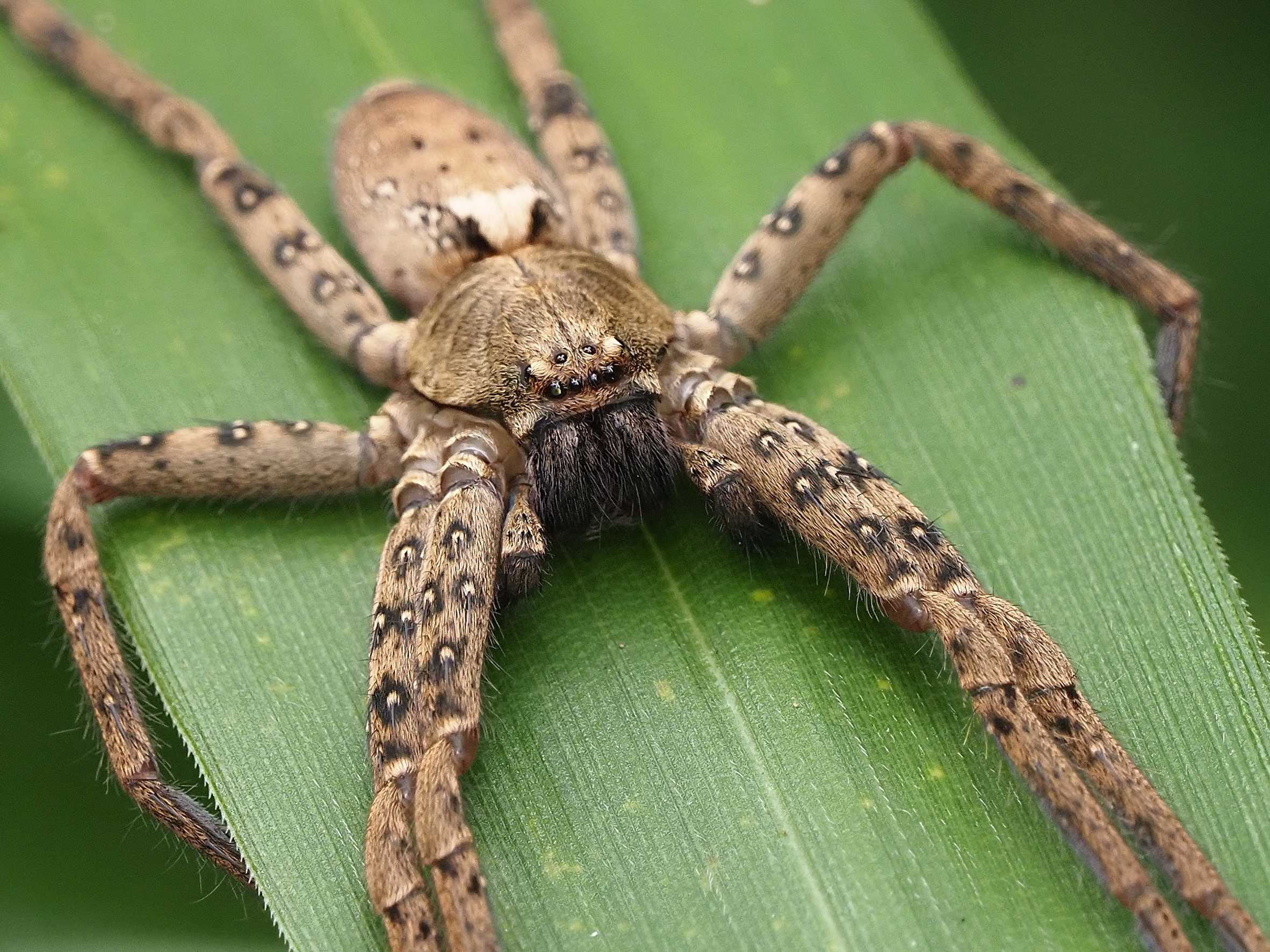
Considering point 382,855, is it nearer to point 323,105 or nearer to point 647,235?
point 647,235

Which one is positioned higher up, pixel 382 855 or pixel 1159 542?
pixel 1159 542

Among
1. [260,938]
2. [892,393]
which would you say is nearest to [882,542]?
[892,393]

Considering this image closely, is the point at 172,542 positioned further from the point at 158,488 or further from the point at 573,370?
the point at 573,370

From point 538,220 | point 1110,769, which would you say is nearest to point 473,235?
point 538,220

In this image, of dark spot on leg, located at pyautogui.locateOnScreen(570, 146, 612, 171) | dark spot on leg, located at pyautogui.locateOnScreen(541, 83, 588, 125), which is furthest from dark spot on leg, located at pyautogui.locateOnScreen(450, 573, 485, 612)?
dark spot on leg, located at pyautogui.locateOnScreen(541, 83, 588, 125)

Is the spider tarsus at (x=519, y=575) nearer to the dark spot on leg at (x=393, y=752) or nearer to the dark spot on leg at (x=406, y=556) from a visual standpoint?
the dark spot on leg at (x=406, y=556)

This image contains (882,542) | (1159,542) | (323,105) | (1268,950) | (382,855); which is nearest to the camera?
(1268,950)

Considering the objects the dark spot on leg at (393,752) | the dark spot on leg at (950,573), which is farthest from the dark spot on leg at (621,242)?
the dark spot on leg at (393,752)
